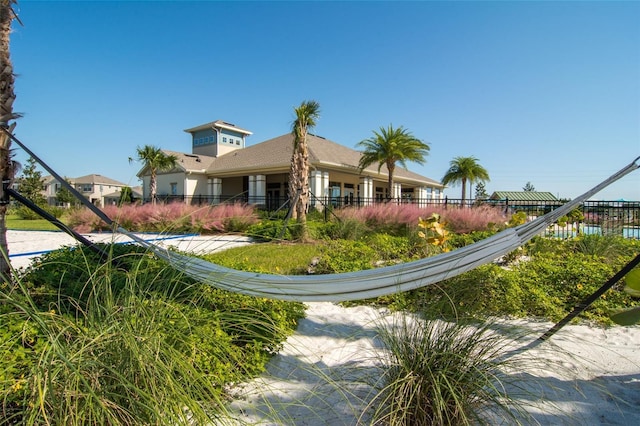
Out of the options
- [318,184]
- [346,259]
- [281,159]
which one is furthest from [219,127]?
[346,259]

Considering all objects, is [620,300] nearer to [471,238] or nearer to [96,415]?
[471,238]

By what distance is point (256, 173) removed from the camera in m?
19.1

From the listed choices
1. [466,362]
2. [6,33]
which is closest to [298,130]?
[6,33]

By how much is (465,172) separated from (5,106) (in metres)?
28.4

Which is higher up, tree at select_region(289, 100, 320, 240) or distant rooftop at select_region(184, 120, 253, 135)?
distant rooftop at select_region(184, 120, 253, 135)

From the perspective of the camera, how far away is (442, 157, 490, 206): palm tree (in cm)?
2659

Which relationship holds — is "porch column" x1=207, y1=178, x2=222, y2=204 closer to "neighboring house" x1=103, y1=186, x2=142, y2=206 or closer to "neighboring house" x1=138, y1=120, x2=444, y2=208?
"neighboring house" x1=138, y1=120, x2=444, y2=208

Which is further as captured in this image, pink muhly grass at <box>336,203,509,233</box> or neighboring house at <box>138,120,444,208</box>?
neighboring house at <box>138,120,444,208</box>

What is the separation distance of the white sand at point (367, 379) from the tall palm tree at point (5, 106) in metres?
1.18

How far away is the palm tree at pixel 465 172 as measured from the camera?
2659 cm

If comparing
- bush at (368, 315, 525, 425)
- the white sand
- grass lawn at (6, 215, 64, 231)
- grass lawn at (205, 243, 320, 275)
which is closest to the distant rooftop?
grass lawn at (6, 215, 64, 231)

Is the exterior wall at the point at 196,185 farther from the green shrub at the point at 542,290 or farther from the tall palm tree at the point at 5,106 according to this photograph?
the green shrub at the point at 542,290

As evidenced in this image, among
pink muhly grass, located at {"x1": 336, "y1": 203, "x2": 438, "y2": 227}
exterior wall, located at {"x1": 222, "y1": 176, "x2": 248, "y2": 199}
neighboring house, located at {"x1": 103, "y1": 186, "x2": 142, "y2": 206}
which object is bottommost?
pink muhly grass, located at {"x1": 336, "y1": 203, "x2": 438, "y2": 227}

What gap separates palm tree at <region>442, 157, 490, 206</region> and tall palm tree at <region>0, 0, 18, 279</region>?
28.2 m
